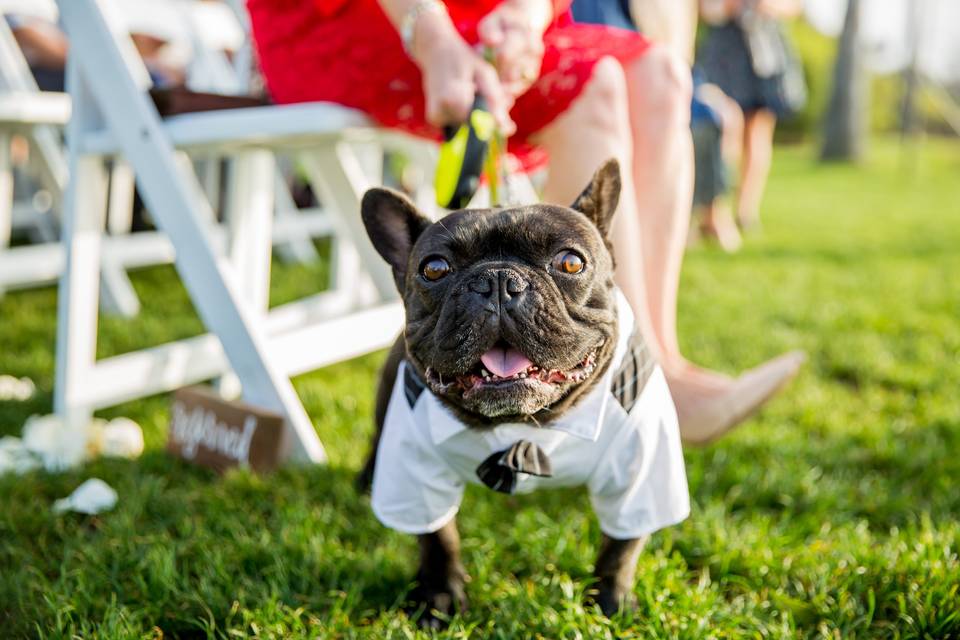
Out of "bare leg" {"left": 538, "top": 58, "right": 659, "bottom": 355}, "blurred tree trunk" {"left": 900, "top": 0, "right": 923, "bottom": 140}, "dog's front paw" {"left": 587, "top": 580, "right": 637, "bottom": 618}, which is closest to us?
"dog's front paw" {"left": 587, "top": 580, "right": 637, "bottom": 618}

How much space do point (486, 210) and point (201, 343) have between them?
1.34 metres

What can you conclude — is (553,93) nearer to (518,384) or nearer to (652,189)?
(652,189)

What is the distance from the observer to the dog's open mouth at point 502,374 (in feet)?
3.72

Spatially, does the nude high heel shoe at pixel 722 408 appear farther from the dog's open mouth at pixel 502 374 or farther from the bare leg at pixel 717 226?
the bare leg at pixel 717 226

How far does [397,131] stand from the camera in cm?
202

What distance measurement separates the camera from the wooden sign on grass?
188 centimetres

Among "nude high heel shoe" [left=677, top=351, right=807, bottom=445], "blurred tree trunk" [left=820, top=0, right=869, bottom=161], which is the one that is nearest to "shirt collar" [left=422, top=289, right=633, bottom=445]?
"nude high heel shoe" [left=677, top=351, right=807, bottom=445]

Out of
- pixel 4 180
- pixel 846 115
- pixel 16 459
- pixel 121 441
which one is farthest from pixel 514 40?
pixel 846 115

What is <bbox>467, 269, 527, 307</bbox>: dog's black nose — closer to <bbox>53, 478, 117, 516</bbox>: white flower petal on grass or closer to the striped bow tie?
the striped bow tie

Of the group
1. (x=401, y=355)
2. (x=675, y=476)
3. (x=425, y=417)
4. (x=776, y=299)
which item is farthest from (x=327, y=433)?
(x=776, y=299)

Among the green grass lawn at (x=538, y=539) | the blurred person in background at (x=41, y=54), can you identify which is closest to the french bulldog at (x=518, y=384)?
the green grass lawn at (x=538, y=539)

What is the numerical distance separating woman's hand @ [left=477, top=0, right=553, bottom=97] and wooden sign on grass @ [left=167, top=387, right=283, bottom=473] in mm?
898

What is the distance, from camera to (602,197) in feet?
4.32

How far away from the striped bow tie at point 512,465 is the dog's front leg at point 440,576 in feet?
0.49
